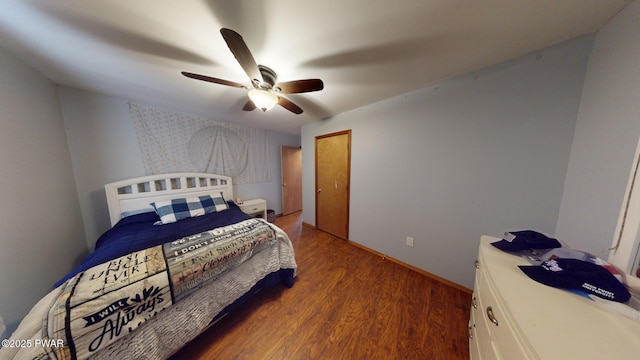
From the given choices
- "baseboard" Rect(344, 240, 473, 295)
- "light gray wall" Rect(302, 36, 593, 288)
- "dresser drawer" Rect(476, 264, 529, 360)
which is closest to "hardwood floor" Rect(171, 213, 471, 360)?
"baseboard" Rect(344, 240, 473, 295)

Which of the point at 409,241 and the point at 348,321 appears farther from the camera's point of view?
the point at 409,241

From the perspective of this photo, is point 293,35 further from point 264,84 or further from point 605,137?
point 605,137

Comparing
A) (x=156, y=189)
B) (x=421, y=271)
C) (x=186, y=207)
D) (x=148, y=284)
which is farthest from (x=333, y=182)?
(x=156, y=189)

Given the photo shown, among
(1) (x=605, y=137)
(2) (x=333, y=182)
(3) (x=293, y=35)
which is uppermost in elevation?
(3) (x=293, y=35)

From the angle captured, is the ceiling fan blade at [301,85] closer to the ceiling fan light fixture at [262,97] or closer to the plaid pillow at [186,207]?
the ceiling fan light fixture at [262,97]

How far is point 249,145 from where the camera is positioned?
3086 mm

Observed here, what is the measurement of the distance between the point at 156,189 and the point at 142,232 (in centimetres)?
87

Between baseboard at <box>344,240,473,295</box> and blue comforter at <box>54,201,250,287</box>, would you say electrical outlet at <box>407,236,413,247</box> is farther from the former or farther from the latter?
blue comforter at <box>54,201,250,287</box>

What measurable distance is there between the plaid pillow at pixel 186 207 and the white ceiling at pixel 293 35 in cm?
139

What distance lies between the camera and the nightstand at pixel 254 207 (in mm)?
2859

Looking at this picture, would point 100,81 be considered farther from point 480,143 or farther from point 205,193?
point 480,143

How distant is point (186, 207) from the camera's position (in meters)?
2.14

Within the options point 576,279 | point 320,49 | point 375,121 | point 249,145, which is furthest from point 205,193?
point 576,279

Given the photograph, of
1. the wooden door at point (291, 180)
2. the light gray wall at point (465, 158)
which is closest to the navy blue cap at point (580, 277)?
the light gray wall at point (465, 158)
